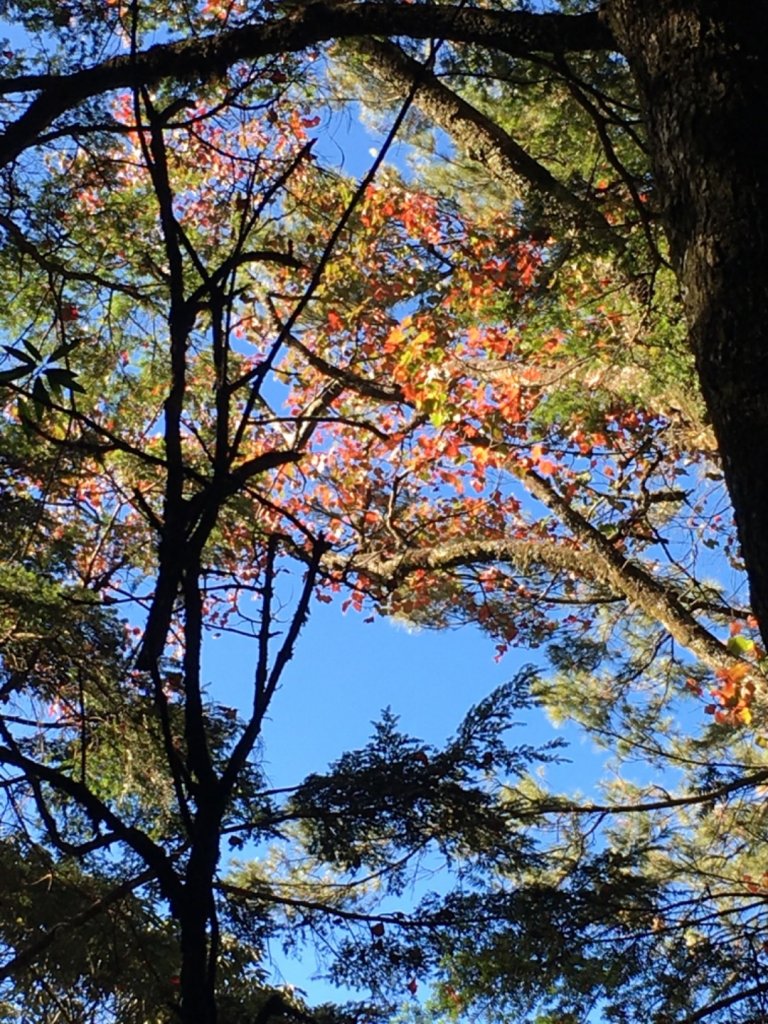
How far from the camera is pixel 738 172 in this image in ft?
5.20

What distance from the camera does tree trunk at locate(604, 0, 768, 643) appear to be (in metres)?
1.43

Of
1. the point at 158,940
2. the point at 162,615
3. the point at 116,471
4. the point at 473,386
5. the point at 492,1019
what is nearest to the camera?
the point at 162,615

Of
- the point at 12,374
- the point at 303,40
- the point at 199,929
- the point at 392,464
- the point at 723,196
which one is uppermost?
the point at 392,464

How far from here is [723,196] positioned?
1.59 metres

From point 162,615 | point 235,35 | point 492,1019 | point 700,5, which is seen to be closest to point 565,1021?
point 492,1019

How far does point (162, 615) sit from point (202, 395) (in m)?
4.00

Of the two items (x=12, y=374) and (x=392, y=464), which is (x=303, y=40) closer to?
(x=12, y=374)

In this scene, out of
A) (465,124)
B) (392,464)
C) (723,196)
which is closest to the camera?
(723,196)

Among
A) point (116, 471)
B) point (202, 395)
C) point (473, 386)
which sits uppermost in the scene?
point (473, 386)

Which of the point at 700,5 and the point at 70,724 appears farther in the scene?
the point at 70,724

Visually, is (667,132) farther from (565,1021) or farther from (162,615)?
(565,1021)

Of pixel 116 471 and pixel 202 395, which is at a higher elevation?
pixel 202 395

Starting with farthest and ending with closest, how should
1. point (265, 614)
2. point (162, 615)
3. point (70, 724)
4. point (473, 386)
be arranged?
point (473, 386) → point (70, 724) → point (265, 614) → point (162, 615)

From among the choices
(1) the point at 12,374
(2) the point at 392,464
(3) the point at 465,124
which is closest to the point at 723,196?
(1) the point at 12,374
